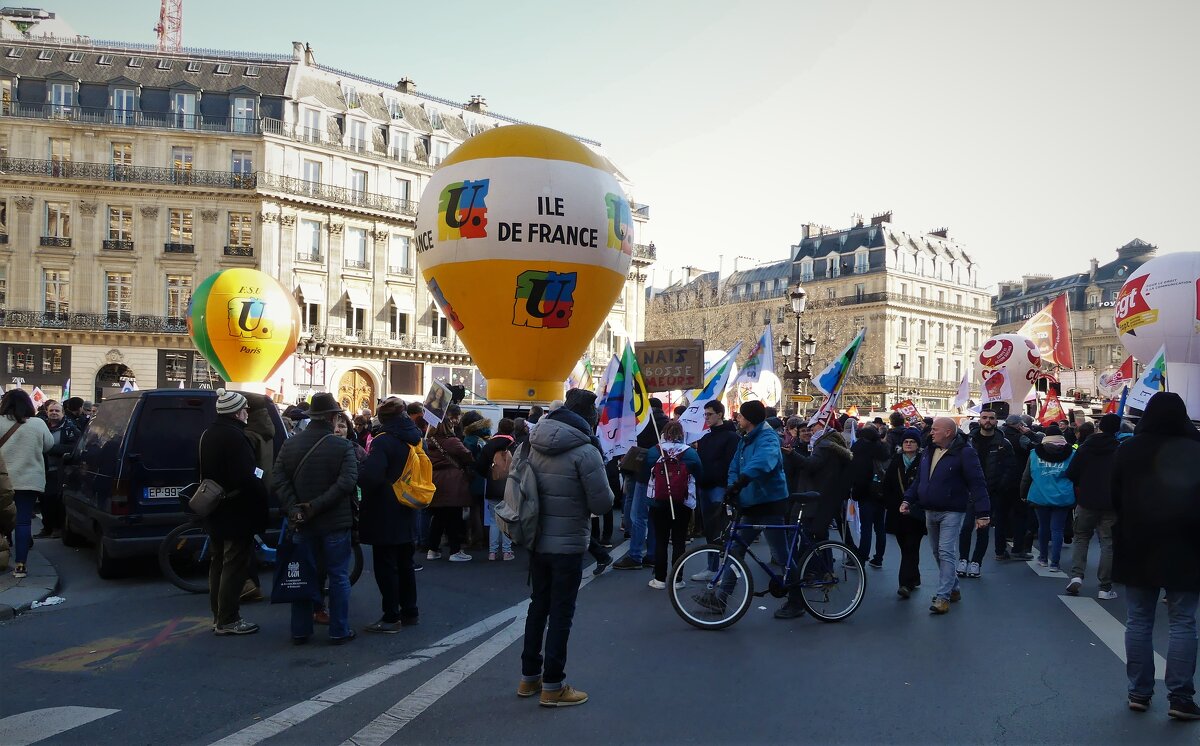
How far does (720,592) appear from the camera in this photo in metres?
7.76

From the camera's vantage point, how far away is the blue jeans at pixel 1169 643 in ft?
18.4

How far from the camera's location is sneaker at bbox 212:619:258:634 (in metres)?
7.29

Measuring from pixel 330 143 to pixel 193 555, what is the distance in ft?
138

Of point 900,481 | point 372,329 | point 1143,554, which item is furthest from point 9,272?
point 1143,554

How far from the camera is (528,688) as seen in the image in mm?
5816

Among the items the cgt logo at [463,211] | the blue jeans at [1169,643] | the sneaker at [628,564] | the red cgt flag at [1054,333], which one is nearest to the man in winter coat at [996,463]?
the sneaker at [628,564]

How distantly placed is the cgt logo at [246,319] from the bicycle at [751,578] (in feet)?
67.2

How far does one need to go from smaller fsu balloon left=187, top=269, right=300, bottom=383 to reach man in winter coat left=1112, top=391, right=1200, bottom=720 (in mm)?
23469

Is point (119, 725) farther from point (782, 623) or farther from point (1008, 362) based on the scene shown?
point (1008, 362)

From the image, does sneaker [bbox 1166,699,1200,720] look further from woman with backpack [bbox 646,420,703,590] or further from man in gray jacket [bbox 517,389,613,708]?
woman with backpack [bbox 646,420,703,590]

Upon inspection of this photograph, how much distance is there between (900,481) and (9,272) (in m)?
45.9

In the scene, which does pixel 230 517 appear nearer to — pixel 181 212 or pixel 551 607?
pixel 551 607

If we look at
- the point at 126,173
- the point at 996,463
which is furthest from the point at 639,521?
the point at 126,173

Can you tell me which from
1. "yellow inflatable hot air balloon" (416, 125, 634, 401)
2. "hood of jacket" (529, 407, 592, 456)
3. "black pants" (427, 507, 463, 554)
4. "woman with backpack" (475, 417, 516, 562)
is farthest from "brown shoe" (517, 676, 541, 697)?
"yellow inflatable hot air balloon" (416, 125, 634, 401)
